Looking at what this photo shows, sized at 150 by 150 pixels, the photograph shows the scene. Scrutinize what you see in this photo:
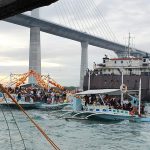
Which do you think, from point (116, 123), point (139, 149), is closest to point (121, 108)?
point (116, 123)

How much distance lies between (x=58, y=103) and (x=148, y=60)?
3283cm

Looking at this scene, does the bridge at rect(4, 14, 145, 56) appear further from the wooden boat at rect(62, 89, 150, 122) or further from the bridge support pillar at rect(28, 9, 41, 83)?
the wooden boat at rect(62, 89, 150, 122)

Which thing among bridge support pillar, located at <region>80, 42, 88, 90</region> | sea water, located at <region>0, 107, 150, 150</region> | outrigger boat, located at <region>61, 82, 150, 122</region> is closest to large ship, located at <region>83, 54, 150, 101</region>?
bridge support pillar, located at <region>80, 42, 88, 90</region>

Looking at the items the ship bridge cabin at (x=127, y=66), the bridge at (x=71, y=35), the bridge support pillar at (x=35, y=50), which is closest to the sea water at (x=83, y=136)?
the bridge at (x=71, y=35)

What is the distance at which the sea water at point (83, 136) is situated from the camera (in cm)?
1731

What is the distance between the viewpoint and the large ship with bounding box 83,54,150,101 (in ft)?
223

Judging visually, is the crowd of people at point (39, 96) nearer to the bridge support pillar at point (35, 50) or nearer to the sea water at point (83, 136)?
the sea water at point (83, 136)

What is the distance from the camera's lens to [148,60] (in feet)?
231

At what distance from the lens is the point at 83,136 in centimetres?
2089

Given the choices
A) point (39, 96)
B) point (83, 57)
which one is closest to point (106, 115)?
point (39, 96)

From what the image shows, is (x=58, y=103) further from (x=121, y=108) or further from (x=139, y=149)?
(x=139, y=149)

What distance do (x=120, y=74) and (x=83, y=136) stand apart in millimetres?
49063

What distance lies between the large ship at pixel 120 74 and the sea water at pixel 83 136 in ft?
132

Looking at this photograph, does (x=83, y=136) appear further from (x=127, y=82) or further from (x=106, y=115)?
(x=127, y=82)
